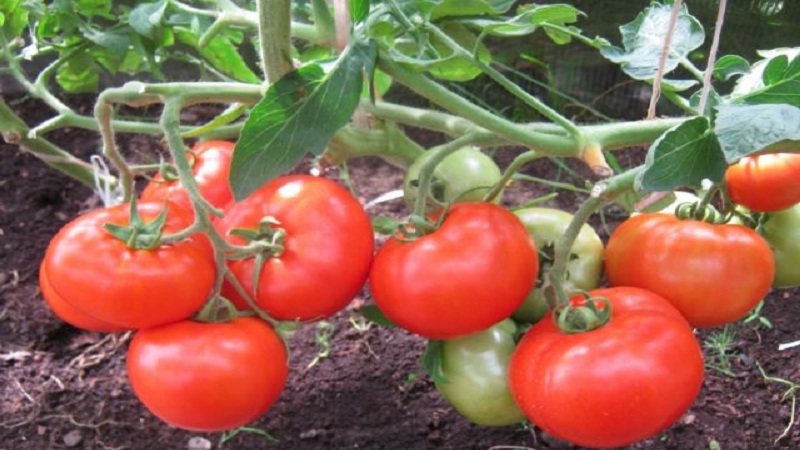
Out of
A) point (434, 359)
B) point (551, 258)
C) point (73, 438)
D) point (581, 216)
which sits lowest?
point (73, 438)

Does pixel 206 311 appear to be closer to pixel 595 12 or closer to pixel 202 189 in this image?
pixel 202 189

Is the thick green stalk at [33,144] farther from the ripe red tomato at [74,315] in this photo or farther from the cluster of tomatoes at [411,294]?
the cluster of tomatoes at [411,294]

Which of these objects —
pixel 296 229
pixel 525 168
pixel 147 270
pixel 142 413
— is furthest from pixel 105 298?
pixel 525 168

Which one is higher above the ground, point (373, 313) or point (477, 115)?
point (477, 115)

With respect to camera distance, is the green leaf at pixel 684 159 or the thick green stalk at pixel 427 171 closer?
the green leaf at pixel 684 159

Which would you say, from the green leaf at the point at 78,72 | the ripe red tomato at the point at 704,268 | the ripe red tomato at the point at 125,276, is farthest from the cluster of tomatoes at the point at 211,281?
the green leaf at the point at 78,72

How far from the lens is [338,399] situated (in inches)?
55.4

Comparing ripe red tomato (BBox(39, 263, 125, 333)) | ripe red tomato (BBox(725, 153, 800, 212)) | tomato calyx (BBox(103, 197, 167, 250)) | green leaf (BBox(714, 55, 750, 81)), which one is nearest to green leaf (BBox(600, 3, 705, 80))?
green leaf (BBox(714, 55, 750, 81))

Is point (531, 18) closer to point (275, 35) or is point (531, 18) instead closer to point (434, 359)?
point (275, 35)

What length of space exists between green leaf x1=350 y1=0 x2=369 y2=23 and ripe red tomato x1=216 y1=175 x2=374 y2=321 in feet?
0.62

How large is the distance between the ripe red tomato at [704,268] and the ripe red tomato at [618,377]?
59 mm

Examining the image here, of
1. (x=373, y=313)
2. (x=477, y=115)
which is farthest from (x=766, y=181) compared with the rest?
(x=373, y=313)

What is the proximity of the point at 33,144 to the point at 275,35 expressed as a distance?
2.17ft

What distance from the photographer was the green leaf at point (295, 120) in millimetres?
897
